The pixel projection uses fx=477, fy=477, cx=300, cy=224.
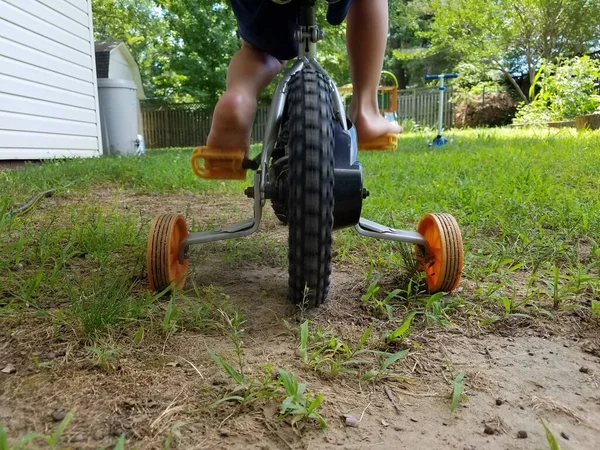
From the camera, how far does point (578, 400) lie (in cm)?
89

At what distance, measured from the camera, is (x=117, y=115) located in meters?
8.47

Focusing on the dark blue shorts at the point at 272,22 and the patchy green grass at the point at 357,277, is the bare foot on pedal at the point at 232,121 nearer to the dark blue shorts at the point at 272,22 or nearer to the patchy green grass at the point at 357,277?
the dark blue shorts at the point at 272,22

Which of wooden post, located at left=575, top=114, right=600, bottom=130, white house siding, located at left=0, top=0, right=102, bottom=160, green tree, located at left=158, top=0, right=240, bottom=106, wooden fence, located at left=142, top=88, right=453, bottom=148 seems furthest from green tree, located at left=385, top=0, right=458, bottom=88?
white house siding, located at left=0, top=0, right=102, bottom=160

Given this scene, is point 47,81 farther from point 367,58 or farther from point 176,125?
point 176,125

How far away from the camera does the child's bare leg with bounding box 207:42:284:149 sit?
4.97 ft

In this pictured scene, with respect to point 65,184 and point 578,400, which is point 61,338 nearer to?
point 578,400

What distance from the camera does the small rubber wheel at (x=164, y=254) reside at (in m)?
1.27

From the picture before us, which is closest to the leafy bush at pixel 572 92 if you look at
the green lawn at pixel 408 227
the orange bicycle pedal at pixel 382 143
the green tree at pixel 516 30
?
the green tree at pixel 516 30

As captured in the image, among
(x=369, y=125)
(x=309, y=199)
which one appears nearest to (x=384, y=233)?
(x=309, y=199)

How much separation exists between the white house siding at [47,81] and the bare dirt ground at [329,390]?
4.47 metres

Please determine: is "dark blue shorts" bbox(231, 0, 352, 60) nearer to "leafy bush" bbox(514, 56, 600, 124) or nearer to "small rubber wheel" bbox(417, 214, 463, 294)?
"small rubber wheel" bbox(417, 214, 463, 294)

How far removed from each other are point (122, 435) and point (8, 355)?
436mm

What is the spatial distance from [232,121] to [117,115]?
776cm

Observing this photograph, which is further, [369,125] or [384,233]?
[369,125]
